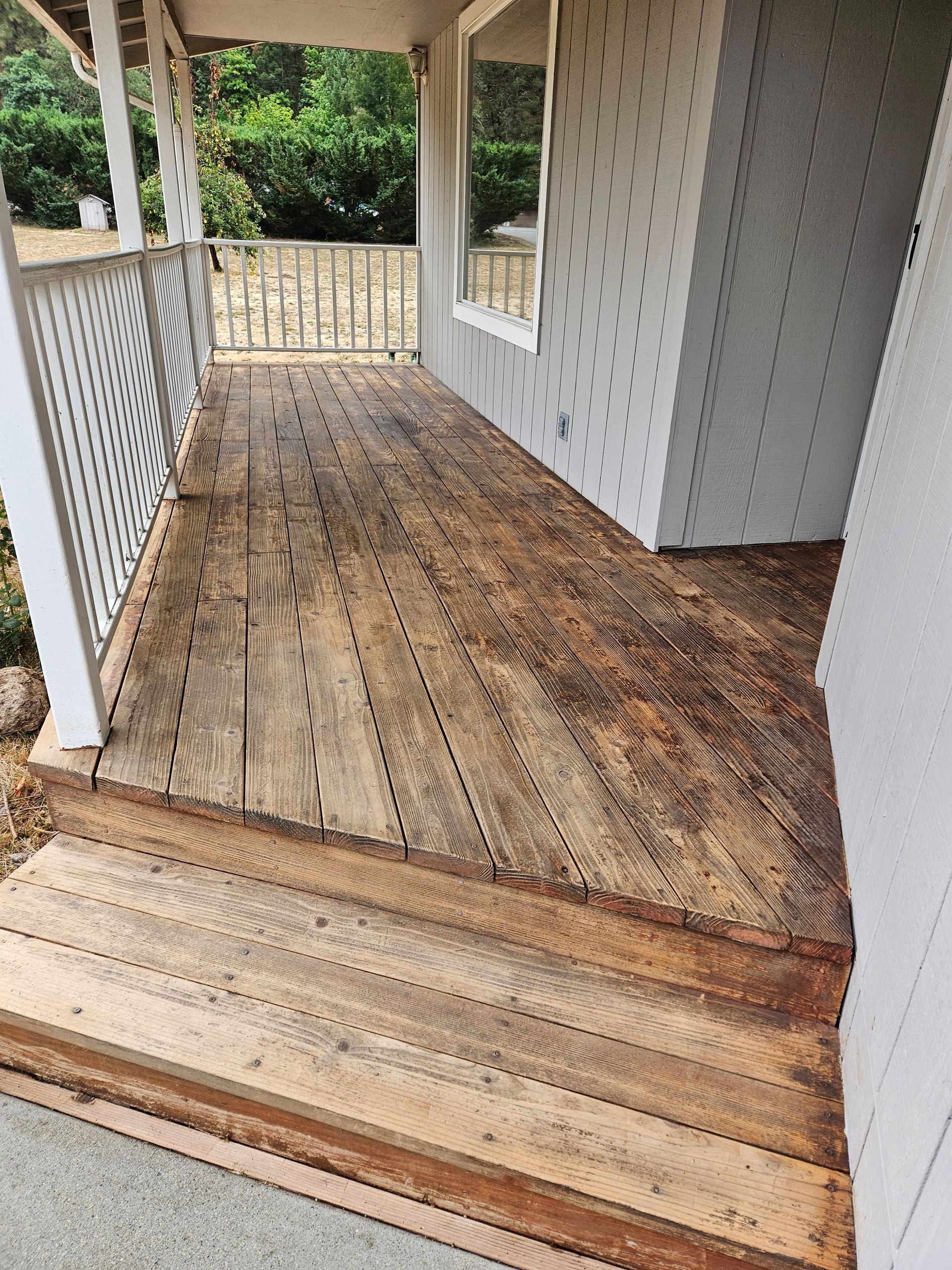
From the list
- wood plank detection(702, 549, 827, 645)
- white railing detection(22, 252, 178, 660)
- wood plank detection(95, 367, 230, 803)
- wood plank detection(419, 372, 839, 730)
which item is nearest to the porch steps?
wood plank detection(95, 367, 230, 803)

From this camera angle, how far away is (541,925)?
1.52 metres

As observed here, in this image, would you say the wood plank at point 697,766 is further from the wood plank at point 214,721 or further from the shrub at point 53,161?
the shrub at point 53,161

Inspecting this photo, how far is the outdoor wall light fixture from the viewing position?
20.3ft

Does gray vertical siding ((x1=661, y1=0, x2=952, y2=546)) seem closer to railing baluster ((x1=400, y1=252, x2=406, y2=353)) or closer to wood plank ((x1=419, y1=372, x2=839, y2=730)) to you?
wood plank ((x1=419, y1=372, x2=839, y2=730))

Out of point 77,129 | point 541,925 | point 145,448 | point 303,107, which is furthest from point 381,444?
point 303,107

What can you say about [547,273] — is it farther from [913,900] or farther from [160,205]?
[160,205]

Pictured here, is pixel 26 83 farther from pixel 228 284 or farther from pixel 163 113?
pixel 228 284

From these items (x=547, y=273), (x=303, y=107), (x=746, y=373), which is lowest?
(x=746, y=373)

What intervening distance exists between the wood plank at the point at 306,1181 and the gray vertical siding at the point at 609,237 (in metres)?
2.41

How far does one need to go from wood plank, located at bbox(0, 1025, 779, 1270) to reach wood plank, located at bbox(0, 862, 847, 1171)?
151 millimetres

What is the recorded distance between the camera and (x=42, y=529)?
62.6 inches

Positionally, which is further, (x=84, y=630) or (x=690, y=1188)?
(x=84, y=630)

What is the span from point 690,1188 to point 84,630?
1485 millimetres

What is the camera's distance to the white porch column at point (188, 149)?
623 cm
